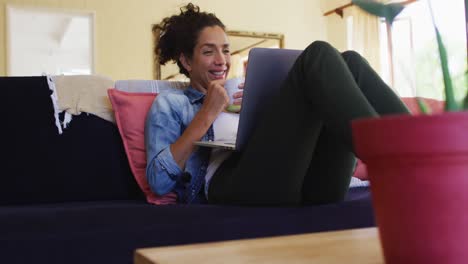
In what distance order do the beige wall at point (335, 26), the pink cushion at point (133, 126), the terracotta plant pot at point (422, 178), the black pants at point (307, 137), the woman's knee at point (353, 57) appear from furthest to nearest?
the beige wall at point (335, 26) < the pink cushion at point (133, 126) < the woman's knee at point (353, 57) < the black pants at point (307, 137) < the terracotta plant pot at point (422, 178)

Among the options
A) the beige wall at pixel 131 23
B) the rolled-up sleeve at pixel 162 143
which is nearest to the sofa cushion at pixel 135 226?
the rolled-up sleeve at pixel 162 143

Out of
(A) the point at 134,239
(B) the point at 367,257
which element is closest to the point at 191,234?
(A) the point at 134,239

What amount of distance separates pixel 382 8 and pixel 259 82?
2.82ft

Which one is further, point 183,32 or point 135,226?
point 183,32

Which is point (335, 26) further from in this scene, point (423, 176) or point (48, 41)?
A: point (423, 176)

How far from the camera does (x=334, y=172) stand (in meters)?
1.31

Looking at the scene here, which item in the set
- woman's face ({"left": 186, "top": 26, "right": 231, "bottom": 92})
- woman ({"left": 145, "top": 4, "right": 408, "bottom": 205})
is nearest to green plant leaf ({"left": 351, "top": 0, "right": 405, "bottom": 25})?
woman ({"left": 145, "top": 4, "right": 408, "bottom": 205})

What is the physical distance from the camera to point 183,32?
191 centimetres

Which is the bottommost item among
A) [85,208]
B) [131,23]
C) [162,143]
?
[85,208]

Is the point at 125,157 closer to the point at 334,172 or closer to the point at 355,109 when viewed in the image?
the point at 334,172

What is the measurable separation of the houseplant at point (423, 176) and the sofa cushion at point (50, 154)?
1313 mm

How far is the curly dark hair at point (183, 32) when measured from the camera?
1.89m

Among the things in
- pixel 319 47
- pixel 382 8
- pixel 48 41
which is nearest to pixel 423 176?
pixel 382 8

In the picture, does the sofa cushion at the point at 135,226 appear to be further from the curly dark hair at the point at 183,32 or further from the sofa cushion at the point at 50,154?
the curly dark hair at the point at 183,32
